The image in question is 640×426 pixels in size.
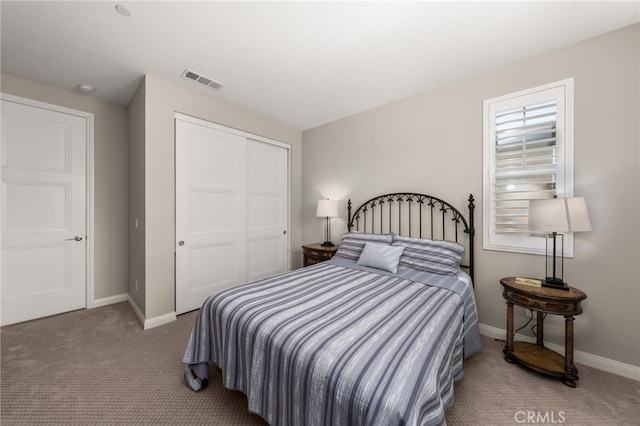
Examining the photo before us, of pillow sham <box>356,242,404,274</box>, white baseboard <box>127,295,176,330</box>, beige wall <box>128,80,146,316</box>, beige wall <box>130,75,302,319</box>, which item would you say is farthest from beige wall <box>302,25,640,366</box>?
white baseboard <box>127,295,176,330</box>

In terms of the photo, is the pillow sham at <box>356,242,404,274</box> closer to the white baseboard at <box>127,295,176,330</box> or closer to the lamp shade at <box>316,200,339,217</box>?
the lamp shade at <box>316,200,339,217</box>

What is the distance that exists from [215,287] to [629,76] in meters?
4.31

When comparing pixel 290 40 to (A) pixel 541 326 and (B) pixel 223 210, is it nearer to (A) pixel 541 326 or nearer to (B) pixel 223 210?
(B) pixel 223 210

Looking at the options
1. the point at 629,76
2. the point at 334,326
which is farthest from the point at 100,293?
the point at 629,76

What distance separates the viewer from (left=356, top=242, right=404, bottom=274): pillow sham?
2.35 meters


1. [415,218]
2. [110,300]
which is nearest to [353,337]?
[415,218]

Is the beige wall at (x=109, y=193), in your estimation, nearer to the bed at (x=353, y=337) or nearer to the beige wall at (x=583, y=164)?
the bed at (x=353, y=337)

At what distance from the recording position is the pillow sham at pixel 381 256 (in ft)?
7.70

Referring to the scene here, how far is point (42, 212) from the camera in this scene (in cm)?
265

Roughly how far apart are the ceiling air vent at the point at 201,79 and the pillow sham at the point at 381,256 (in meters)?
2.42

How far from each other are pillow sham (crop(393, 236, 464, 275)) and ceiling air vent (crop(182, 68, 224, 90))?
8.73 ft

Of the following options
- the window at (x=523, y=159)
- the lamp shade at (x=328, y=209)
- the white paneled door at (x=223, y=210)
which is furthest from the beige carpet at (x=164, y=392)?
the lamp shade at (x=328, y=209)

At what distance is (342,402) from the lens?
931 mm

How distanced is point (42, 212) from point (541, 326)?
499 cm
